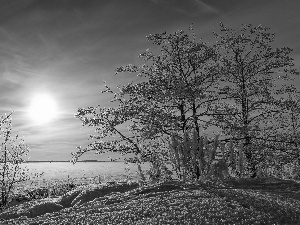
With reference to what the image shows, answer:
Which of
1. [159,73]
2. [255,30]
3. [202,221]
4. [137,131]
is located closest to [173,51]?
[159,73]

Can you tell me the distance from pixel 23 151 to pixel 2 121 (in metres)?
1.87

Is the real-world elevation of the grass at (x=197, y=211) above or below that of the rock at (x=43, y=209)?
above

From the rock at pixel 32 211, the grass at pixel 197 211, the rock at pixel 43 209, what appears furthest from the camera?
the rock at pixel 43 209

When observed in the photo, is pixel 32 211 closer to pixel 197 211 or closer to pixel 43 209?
pixel 43 209

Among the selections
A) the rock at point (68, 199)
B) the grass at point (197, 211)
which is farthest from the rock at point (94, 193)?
the grass at point (197, 211)

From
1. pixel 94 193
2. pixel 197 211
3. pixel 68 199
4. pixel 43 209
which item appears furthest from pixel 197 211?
pixel 68 199

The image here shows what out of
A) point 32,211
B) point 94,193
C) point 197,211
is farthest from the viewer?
point 94,193

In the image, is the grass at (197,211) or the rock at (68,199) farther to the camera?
the rock at (68,199)

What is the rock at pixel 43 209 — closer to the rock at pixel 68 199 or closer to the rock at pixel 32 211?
the rock at pixel 32 211

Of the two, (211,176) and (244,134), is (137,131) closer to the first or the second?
(244,134)

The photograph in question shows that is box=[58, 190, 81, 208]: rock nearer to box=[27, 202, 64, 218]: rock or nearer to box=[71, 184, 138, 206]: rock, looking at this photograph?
box=[71, 184, 138, 206]: rock

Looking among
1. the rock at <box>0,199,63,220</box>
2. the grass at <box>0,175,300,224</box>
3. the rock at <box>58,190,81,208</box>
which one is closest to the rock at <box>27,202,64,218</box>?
the rock at <box>0,199,63,220</box>

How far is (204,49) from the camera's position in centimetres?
1249

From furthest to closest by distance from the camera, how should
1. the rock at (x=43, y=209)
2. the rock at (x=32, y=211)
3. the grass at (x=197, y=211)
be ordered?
the rock at (x=43, y=209) < the rock at (x=32, y=211) < the grass at (x=197, y=211)
